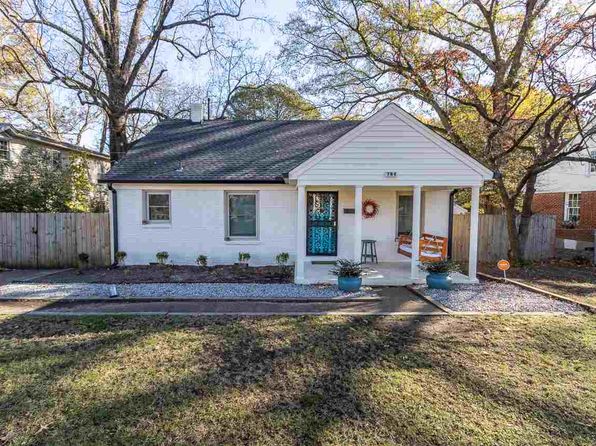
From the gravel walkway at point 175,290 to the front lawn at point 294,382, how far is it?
65.9 inches

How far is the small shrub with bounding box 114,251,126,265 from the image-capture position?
10391 millimetres

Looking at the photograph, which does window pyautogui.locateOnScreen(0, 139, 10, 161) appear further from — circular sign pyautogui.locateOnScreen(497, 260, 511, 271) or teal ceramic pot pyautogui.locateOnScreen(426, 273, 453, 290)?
circular sign pyautogui.locateOnScreen(497, 260, 511, 271)

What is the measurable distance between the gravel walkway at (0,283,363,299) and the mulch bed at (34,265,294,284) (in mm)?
501

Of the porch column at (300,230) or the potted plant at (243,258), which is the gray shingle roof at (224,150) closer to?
the porch column at (300,230)

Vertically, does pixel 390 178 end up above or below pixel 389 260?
above

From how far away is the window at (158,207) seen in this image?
1072 centimetres

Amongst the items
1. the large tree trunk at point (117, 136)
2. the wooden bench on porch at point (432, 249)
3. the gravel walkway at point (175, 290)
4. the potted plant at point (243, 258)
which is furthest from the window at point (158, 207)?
the large tree trunk at point (117, 136)

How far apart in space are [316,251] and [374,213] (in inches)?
89.2

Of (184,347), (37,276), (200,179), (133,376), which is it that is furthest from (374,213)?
(37,276)

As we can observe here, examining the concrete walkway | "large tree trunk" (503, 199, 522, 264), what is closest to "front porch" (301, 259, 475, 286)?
the concrete walkway

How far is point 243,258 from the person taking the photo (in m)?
10.5

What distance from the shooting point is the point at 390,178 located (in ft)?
27.5

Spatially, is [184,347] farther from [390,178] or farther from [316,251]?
[316,251]

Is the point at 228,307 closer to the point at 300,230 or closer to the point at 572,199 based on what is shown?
the point at 300,230
